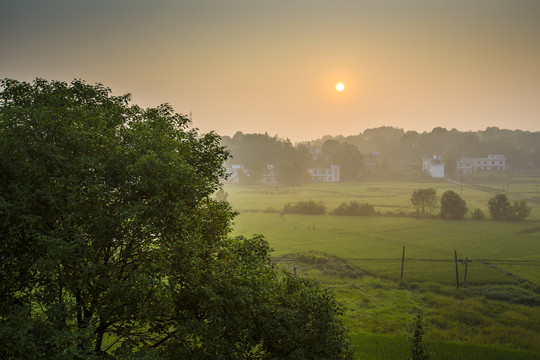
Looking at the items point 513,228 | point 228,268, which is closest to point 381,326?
point 228,268

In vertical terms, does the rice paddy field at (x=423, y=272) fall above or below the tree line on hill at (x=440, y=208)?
below

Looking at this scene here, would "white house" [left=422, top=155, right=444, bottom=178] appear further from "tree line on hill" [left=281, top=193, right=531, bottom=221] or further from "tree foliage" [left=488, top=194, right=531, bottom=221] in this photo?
"tree foliage" [left=488, top=194, right=531, bottom=221]

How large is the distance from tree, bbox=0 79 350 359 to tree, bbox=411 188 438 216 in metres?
65.3

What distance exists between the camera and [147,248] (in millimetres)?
11680

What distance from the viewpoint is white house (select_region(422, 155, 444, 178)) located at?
4611 inches

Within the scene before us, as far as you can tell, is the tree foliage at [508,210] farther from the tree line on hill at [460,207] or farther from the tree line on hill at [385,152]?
the tree line on hill at [385,152]

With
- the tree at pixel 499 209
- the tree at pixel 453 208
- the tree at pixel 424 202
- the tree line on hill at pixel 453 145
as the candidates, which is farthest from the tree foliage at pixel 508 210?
the tree line on hill at pixel 453 145

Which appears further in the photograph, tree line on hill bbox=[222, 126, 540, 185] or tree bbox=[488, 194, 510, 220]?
tree line on hill bbox=[222, 126, 540, 185]

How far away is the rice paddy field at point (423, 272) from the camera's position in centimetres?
2416

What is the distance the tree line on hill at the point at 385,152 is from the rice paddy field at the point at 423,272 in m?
38.7

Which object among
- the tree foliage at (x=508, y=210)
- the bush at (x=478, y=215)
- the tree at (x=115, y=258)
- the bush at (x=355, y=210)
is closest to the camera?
the tree at (x=115, y=258)

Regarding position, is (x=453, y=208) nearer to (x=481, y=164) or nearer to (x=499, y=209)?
(x=499, y=209)

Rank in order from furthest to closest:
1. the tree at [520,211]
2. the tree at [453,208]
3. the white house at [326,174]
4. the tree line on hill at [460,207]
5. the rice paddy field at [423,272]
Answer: the white house at [326,174]
the tree at [453,208]
the tree line on hill at [460,207]
the tree at [520,211]
the rice paddy field at [423,272]

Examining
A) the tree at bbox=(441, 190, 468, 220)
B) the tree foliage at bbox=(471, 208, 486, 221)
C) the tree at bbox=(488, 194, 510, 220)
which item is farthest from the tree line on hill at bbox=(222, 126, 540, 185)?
the tree at bbox=(488, 194, 510, 220)
